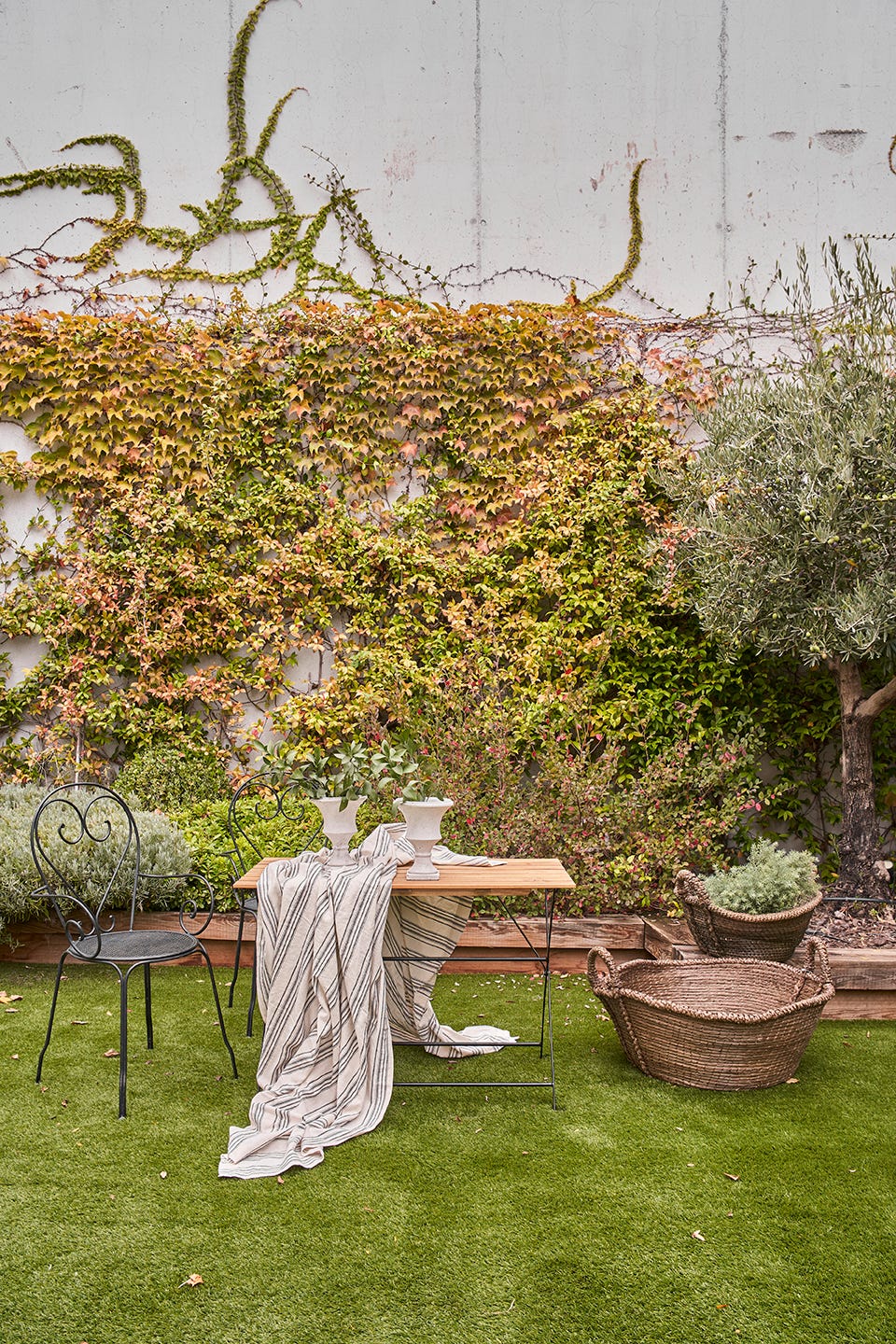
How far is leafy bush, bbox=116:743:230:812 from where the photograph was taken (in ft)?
18.5

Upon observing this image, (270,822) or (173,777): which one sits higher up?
(173,777)

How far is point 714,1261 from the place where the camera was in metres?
2.38

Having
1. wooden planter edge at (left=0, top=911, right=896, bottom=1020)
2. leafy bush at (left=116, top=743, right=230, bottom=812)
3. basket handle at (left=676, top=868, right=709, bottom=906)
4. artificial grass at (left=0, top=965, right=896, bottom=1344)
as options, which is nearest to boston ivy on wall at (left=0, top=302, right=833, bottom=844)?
leafy bush at (left=116, top=743, right=230, bottom=812)

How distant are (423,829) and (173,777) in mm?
2786

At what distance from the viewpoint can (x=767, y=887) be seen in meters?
4.28

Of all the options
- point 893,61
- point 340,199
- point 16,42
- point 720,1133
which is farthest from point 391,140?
point 720,1133

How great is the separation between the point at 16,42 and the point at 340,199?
7.90 ft

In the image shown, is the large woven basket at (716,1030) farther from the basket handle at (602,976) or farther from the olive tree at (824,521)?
the olive tree at (824,521)

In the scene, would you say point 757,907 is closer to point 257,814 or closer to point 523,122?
point 257,814

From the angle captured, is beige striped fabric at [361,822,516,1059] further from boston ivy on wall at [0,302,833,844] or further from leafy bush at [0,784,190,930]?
boston ivy on wall at [0,302,833,844]

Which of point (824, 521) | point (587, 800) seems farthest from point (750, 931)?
point (824, 521)

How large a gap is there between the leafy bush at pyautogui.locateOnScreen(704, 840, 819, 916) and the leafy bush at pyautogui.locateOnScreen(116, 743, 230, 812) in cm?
293

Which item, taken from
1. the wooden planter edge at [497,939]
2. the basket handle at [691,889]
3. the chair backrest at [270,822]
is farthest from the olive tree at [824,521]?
the chair backrest at [270,822]

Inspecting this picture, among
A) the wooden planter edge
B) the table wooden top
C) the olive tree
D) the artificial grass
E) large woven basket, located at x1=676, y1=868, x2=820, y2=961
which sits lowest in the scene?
the artificial grass
